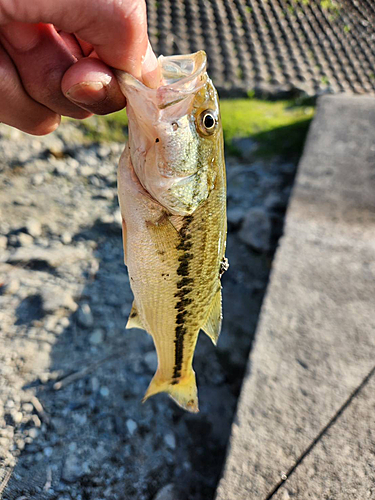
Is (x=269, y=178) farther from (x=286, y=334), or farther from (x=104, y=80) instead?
(x=104, y=80)

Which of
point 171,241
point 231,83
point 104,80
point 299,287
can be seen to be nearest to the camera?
point 104,80

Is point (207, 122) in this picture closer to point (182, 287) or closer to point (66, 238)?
point (182, 287)

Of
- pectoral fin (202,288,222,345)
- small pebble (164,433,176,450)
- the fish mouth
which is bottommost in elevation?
small pebble (164,433,176,450)

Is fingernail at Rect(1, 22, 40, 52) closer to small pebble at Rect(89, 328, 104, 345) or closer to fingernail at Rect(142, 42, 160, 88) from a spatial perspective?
fingernail at Rect(142, 42, 160, 88)

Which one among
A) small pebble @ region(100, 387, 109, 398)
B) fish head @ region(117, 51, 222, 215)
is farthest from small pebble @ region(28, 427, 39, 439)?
fish head @ region(117, 51, 222, 215)

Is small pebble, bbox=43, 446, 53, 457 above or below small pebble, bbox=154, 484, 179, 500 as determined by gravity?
above

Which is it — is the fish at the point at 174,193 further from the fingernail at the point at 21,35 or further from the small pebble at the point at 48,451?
the small pebble at the point at 48,451

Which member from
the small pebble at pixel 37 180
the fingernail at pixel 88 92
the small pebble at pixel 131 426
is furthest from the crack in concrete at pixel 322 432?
the small pebble at pixel 37 180

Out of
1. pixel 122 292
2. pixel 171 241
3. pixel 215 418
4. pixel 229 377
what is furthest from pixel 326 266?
pixel 171 241
